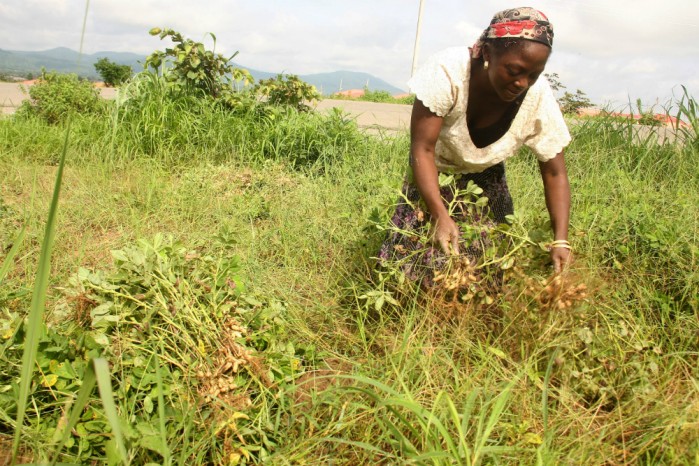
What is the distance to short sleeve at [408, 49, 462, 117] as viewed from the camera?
6.22ft

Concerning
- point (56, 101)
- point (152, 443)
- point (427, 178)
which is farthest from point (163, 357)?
point (56, 101)

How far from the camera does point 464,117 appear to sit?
1.99 m

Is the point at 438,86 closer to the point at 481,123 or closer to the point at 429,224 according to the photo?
the point at 481,123

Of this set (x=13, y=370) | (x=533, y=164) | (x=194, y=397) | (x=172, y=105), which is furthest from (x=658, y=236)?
(x=172, y=105)

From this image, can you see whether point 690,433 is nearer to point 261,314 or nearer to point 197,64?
point 261,314

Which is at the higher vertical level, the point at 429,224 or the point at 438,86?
the point at 438,86

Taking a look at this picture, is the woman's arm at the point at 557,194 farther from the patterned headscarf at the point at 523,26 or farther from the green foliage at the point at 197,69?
the green foliage at the point at 197,69

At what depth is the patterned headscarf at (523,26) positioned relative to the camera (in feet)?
5.54

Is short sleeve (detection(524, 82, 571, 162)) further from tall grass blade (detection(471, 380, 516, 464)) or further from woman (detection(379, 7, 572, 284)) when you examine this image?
tall grass blade (detection(471, 380, 516, 464))

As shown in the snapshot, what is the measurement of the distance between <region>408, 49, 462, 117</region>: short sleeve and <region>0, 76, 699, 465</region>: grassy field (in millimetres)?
356

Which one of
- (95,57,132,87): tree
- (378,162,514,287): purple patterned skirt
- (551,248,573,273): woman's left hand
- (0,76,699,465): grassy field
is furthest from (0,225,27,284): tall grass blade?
(95,57,132,87): tree

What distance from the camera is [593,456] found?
1.53 metres

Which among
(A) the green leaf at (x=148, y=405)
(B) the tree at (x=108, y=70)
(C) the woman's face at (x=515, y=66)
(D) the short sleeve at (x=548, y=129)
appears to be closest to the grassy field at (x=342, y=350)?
(A) the green leaf at (x=148, y=405)

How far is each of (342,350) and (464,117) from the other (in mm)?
1005
